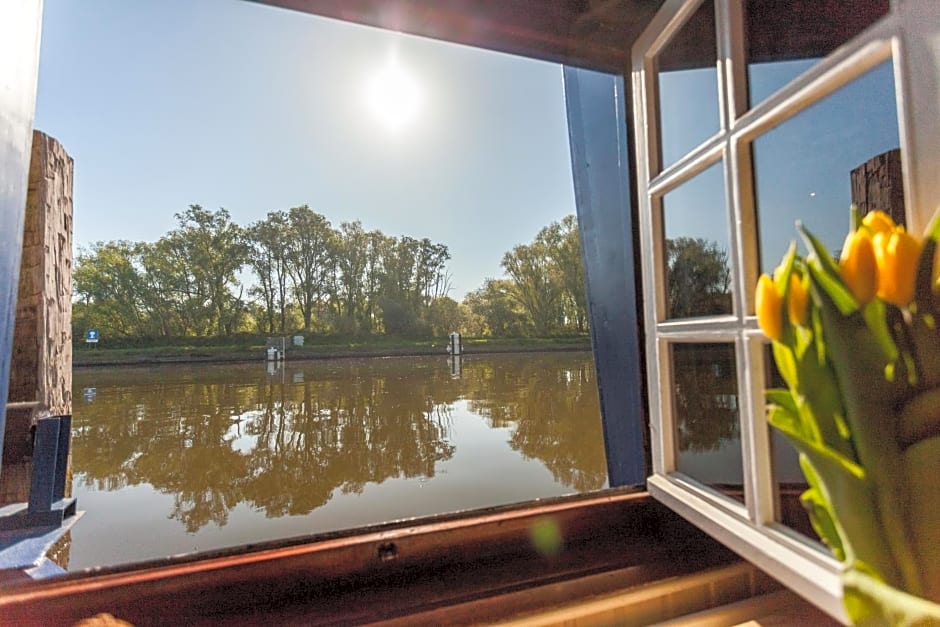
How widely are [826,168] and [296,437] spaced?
13.8 ft

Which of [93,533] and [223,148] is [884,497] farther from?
[223,148]

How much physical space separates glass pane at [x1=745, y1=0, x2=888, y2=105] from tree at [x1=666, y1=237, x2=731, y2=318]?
0.26m

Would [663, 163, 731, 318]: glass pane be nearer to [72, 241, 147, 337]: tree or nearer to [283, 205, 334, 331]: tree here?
[72, 241, 147, 337]: tree

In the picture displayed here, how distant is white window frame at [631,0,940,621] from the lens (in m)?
0.41

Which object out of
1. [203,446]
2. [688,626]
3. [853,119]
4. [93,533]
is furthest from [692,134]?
[203,446]

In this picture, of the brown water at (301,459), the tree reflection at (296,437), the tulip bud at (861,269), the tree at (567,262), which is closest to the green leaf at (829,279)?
the tulip bud at (861,269)

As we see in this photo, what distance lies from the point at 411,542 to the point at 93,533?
2407 mm

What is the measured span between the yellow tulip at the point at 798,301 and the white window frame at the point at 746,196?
0.45 feet

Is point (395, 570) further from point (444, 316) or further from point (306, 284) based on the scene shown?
point (444, 316)

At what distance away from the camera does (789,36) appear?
0.63 meters

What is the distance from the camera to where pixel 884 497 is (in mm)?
361

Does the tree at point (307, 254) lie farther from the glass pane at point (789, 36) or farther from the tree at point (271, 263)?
the glass pane at point (789, 36)

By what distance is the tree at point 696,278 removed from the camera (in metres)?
0.72

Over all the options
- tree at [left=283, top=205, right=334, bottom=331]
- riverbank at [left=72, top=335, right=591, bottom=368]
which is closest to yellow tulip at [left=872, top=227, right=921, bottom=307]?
riverbank at [left=72, top=335, right=591, bottom=368]
